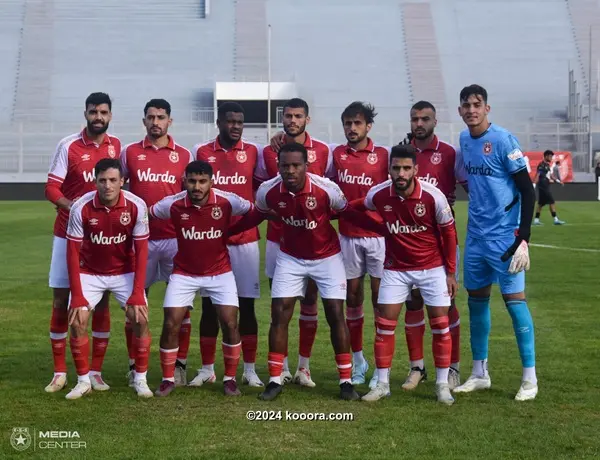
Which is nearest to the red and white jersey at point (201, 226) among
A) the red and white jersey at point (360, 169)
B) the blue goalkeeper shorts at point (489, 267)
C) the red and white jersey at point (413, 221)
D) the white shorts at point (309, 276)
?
the white shorts at point (309, 276)

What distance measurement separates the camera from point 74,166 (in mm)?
7664

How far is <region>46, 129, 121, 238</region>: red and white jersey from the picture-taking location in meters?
7.62

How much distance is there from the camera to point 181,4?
51.2 meters

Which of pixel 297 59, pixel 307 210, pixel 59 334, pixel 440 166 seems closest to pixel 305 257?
pixel 307 210

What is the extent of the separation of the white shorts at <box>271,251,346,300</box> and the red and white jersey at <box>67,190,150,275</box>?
41.5 inches

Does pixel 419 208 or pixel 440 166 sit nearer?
pixel 419 208

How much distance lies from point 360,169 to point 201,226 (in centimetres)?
135

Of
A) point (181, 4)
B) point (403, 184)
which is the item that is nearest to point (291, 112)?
point (403, 184)

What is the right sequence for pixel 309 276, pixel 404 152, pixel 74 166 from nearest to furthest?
1. pixel 404 152
2. pixel 309 276
3. pixel 74 166

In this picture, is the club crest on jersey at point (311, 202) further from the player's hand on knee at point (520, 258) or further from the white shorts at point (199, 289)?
the player's hand on knee at point (520, 258)

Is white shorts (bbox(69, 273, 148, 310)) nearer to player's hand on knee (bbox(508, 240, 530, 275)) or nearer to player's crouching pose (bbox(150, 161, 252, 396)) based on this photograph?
player's crouching pose (bbox(150, 161, 252, 396))

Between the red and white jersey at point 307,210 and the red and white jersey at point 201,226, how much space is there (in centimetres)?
25

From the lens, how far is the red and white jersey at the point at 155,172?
7.82 m

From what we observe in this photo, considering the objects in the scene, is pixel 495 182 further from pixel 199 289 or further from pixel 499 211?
pixel 199 289
